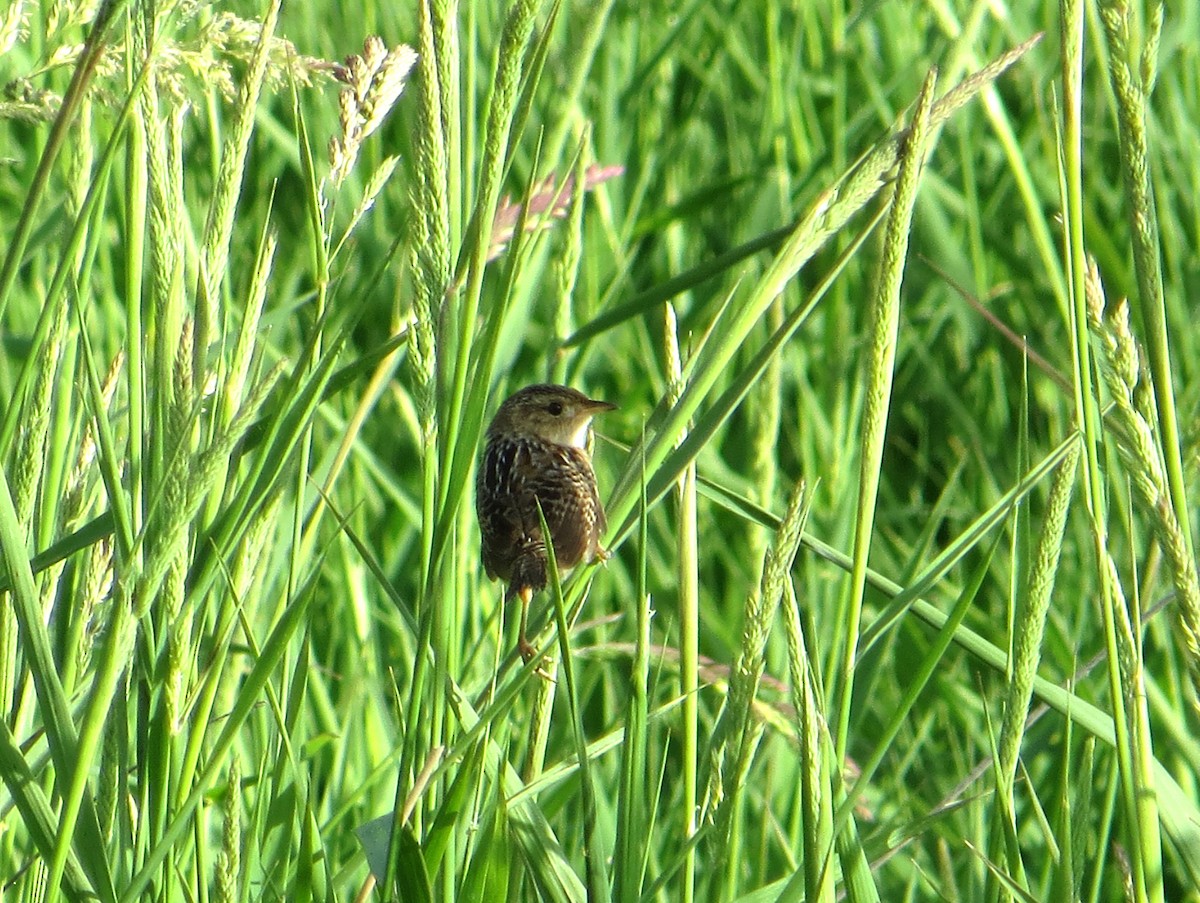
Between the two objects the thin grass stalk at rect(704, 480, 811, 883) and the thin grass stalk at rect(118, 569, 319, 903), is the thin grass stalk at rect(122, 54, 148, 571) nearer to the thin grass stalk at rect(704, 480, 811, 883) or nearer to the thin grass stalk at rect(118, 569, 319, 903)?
the thin grass stalk at rect(118, 569, 319, 903)

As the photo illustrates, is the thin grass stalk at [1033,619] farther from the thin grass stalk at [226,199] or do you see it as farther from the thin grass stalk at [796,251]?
the thin grass stalk at [226,199]

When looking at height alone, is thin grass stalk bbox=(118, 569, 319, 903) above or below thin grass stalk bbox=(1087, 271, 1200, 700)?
below

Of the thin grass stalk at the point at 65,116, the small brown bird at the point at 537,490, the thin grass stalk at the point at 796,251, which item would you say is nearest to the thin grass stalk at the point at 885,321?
the thin grass stalk at the point at 796,251

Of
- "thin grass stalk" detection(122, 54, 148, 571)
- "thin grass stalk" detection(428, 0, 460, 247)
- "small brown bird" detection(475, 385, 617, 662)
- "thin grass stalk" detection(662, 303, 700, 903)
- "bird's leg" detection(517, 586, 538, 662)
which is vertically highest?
"thin grass stalk" detection(428, 0, 460, 247)

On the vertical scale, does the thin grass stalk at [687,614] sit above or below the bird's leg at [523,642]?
above

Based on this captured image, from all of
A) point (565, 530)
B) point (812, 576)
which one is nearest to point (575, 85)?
point (565, 530)

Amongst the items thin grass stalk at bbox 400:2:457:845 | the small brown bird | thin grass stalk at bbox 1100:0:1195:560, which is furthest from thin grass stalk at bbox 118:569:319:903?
the small brown bird
